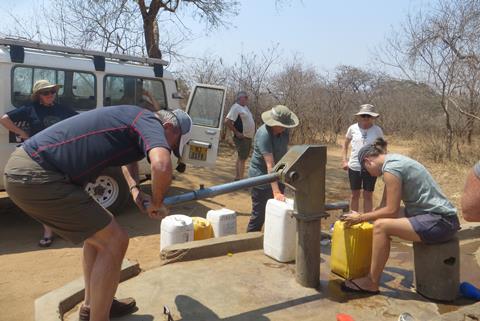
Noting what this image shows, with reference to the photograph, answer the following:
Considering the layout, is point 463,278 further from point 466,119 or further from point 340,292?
point 466,119

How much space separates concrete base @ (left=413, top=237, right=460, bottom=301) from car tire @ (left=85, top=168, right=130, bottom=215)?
3.83 metres

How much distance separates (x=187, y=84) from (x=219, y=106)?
8870mm

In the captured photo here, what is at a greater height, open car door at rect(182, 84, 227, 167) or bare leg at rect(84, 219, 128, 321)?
open car door at rect(182, 84, 227, 167)

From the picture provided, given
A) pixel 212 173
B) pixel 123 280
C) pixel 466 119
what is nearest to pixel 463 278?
pixel 123 280

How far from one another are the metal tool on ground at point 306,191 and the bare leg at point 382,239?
1.31 ft

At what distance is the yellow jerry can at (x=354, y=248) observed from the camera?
3.76 m

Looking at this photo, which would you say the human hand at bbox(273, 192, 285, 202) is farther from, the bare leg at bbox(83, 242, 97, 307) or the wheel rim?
the wheel rim

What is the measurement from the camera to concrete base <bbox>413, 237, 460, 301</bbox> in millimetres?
3578

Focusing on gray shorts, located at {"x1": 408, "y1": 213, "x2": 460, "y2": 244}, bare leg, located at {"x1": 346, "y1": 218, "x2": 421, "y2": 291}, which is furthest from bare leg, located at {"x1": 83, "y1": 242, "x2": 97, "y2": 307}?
gray shorts, located at {"x1": 408, "y1": 213, "x2": 460, "y2": 244}

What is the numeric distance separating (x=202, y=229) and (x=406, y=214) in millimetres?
1957

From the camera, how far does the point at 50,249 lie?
5.10 metres

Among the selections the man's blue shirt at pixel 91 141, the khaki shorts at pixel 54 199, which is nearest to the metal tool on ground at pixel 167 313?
the khaki shorts at pixel 54 199

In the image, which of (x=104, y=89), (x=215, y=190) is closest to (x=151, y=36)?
(x=104, y=89)

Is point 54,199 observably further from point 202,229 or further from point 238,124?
point 238,124
